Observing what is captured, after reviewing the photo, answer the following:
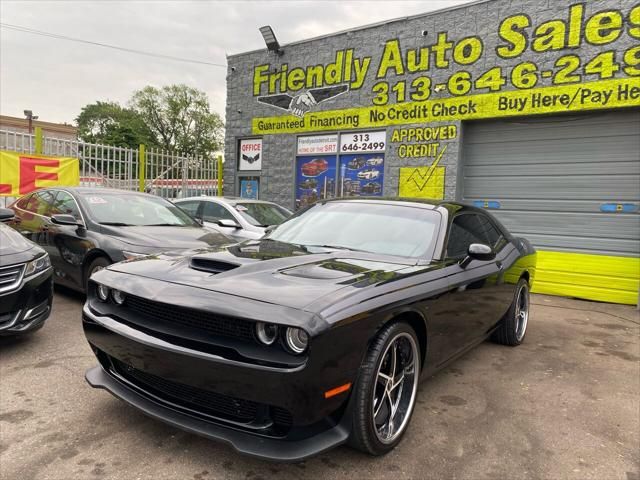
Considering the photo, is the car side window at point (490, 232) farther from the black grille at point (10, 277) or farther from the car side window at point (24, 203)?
the car side window at point (24, 203)

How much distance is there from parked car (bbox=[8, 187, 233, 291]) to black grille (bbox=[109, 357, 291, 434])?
8.84ft

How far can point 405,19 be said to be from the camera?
9094mm

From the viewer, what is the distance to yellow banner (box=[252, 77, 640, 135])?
23.6 ft

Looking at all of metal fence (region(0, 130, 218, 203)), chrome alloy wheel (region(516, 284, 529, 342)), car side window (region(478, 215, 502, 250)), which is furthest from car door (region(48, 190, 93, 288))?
chrome alloy wheel (region(516, 284, 529, 342))

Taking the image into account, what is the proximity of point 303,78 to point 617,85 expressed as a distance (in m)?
6.17

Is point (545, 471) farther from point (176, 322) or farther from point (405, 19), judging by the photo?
point (405, 19)

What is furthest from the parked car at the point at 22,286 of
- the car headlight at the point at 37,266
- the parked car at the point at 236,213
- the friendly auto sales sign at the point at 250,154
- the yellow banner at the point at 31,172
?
the friendly auto sales sign at the point at 250,154

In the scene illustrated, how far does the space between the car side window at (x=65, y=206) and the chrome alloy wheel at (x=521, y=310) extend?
5.08m

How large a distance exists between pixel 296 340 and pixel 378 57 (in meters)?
8.54

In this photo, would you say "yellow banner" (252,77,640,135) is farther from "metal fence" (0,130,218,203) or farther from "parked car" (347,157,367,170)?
"metal fence" (0,130,218,203)

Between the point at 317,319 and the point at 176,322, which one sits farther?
the point at 176,322

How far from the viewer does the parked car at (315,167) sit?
1039 centimetres

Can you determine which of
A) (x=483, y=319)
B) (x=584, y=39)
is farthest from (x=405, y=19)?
(x=483, y=319)

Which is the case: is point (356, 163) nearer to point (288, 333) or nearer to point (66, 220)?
point (66, 220)
